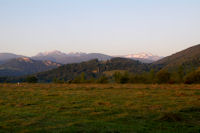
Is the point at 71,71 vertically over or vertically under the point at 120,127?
over

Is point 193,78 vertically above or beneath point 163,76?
beneath

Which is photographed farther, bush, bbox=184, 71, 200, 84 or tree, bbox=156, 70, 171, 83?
tree, bbox=156, 70, 171, 83

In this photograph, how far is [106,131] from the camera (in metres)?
10.1

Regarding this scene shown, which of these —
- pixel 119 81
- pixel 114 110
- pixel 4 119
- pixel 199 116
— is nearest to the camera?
pixel 4 119

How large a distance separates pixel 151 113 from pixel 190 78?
153 feet

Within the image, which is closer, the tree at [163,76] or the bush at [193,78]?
the bush at [193,78]

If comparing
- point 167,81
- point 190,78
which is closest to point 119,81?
point 167,81

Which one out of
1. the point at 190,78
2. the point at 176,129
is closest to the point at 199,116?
the point at 176,129

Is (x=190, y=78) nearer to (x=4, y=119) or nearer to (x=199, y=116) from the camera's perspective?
(x=199, y=116)

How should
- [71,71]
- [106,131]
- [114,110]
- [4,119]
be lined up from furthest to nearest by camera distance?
[71,71] → [114,110] → [4,119] → [106,131]

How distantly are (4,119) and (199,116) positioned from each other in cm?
1192

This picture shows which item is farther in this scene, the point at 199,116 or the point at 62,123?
the point at 199,116

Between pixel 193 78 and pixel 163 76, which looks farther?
pixel 163 76

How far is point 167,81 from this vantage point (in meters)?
60.4
